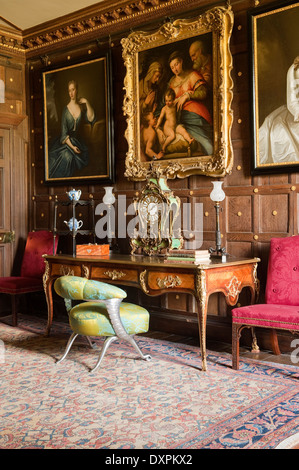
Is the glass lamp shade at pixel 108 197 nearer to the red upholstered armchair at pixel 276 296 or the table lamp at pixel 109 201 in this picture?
the table lamp at pixel 109 201

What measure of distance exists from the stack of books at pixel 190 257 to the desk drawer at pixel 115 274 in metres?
0.43

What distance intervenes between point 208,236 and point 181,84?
1.68 metres

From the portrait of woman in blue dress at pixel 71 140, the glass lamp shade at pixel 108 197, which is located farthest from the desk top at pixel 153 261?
the portrait of woman in blue dress at pixel 71 140

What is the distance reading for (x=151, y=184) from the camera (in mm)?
5641

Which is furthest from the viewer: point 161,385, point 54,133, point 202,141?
point 54,133

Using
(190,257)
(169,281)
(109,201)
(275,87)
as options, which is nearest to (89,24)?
(109,201)

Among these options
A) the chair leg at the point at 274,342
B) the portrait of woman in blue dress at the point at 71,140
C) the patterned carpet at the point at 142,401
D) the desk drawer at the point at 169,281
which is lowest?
the patterned carpet at the point at 142,401

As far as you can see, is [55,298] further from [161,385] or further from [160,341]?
[161,385]

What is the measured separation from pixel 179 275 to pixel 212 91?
6.67 ft

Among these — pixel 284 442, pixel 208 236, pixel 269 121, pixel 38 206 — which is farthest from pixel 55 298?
pixel 284 442

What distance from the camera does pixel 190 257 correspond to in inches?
188

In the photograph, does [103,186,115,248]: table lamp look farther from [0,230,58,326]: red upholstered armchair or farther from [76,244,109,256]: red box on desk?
[0,230,58,326]: red upholstered armchair

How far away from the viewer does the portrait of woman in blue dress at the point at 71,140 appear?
22.1 feet

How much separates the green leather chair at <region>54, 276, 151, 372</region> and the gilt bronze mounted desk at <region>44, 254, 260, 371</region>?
38 cm
